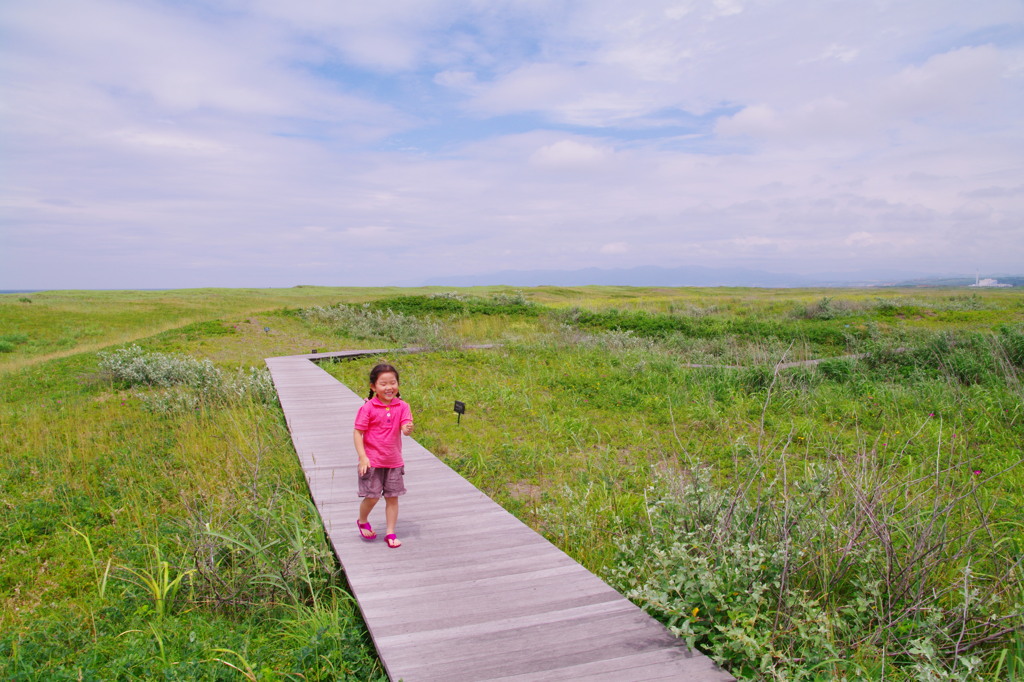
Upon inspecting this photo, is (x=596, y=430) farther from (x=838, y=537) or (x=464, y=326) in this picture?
(x=464, y=326)

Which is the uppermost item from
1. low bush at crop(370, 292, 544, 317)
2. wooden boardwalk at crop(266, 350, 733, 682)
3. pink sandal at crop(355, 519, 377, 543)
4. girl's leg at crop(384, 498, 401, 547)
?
low bush at crop(370, 292, 544, 317)

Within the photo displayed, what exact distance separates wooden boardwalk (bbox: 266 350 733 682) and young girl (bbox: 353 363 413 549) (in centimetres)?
29

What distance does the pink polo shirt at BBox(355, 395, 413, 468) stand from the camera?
15.3 feet

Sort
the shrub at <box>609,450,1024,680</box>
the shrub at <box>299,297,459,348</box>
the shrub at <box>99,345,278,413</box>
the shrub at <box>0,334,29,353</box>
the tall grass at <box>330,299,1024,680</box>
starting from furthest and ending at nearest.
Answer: the shrub at <box>0,334,29,353</box> → the shrub at <box>299,297,459,348</box> → the shrub at <box>99,345,278,413</box> → the tall grass at <box>330,299,1024,680</box> → the shrub at <box>609,450,1024,680</box>

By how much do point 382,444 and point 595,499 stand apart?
7.84 feet

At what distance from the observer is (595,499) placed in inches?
233

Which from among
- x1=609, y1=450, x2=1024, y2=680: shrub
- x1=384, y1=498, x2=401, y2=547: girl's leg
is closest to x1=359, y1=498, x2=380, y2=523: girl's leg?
x1=384, y1=498, x2=401, y2=547: girl's leg

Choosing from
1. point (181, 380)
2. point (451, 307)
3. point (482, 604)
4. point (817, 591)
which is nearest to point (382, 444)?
point (482, 604)

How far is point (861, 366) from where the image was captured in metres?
12.8

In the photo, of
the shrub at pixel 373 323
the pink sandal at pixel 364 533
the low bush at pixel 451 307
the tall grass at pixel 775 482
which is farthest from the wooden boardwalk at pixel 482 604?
the low bush at pixel 451 307

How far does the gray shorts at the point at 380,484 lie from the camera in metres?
4.64

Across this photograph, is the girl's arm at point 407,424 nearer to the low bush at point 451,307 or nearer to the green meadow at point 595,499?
the green meadow at point 595,499

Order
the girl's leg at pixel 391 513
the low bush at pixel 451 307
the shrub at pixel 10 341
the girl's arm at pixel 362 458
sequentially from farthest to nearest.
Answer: the low bush at pixel 451 307
the shrub at pixel 10 341
the girl's leg at pixel 391 513
the girl's arm at pixel 362 458

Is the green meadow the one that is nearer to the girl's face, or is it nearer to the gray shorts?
the gray shorts
